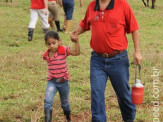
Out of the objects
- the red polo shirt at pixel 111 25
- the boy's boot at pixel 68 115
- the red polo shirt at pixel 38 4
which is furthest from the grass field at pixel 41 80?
the red polo shirt at pixel 111 25

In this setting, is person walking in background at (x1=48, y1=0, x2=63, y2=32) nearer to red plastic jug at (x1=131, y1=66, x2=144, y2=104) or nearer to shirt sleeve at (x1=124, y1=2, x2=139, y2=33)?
shirt sleeve at (x1=124, y1=2, x2=139, y2=33)

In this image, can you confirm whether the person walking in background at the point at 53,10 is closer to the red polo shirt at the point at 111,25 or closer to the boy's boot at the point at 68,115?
the boy's boot at the point at 68,115

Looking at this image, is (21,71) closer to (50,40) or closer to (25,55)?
(25,55)

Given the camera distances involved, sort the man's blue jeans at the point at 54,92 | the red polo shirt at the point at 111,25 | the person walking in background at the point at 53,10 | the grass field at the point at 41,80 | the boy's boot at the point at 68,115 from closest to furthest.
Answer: the red polo shirt at the point at 111,25
the man's blue jeans at the point at 54,92
the boy's boot at the point at 68,115
the grass field at the point at 41,80
the person walking in background at the point at 53,10

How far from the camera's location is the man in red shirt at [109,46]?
13.0 ft

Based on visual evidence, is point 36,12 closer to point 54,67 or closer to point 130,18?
point 54,67

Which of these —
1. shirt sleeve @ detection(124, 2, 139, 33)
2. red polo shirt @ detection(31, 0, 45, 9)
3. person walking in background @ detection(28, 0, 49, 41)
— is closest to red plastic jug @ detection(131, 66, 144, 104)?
shirt sleeve @ detection(124, 2, 139, 33)

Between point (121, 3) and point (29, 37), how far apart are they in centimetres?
646

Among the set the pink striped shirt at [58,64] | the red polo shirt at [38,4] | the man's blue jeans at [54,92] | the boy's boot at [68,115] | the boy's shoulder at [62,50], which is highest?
the red polo shirt at [38,4]

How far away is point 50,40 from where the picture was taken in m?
4.39

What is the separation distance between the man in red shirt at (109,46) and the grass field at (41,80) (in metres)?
0.80

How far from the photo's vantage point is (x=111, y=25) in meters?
3.96

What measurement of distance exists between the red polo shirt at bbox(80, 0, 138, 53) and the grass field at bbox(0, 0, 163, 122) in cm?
117

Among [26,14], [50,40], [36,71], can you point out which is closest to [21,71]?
[36,71]
